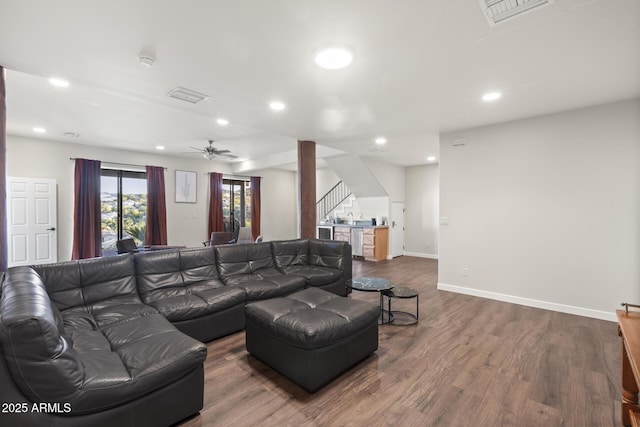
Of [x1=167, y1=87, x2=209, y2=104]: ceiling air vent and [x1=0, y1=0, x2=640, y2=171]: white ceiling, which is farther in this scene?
[x1=167, y1=87, x2=209, y2=104]: ceiling air vent

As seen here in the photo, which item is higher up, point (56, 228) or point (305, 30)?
point (305, 30)

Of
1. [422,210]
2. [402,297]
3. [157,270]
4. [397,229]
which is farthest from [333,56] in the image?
[422,210]

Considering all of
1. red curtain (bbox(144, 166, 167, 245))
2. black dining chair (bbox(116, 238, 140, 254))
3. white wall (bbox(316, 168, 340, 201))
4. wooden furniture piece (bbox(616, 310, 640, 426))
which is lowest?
wooden furniture piece (bbox(616, 310, 640, 426))

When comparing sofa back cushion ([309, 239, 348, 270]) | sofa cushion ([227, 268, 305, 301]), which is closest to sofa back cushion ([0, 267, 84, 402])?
sofa cushion ([227, 268, 305, 301])

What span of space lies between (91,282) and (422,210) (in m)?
7.39

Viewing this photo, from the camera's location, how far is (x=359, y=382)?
2.22 metres

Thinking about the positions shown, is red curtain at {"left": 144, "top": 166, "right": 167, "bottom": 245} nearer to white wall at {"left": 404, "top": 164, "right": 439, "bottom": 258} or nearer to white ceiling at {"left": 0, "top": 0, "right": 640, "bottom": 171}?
white ceiling at {"left": 0, "top": 0, "right": 640, "bottom": 171}

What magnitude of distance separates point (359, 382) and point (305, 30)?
267cm

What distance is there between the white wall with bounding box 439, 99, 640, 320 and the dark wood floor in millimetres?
580

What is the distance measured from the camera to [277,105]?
355 cm

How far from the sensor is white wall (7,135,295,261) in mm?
5613

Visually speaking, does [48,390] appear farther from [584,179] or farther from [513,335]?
[584,179]

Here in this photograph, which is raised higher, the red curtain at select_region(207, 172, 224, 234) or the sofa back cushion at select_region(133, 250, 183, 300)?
the red curtain at select_region(207, 172, 224, 234)

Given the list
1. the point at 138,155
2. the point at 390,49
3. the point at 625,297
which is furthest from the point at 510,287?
the point at 138,155
